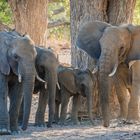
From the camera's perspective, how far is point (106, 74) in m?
10.2

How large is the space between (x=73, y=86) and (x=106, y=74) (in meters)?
2.29

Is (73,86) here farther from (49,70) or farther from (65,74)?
(49,70)

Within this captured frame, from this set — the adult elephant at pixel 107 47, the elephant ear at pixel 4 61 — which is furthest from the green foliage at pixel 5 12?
the elephant ear at pixel 4 61

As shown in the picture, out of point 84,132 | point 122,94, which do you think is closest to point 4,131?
point 84,132

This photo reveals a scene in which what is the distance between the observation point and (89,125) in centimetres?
1209

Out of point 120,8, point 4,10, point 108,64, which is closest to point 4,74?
point 108,64

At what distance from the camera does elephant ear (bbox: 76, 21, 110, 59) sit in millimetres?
11539

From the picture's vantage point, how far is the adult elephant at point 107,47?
1024 cm

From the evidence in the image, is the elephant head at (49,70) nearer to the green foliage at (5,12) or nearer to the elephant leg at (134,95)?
the elephant leg at (134,95)

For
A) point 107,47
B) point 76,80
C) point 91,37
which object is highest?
point 91,37

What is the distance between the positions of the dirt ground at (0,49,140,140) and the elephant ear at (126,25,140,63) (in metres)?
1.13

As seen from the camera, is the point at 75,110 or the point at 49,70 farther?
the point at 75,110

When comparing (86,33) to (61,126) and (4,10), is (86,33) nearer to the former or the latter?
(61,126)

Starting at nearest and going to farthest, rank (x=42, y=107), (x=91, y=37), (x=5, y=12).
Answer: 1. (x=91, y=37)
2. (x=42, y=107)
3. (x=5, y=12)
